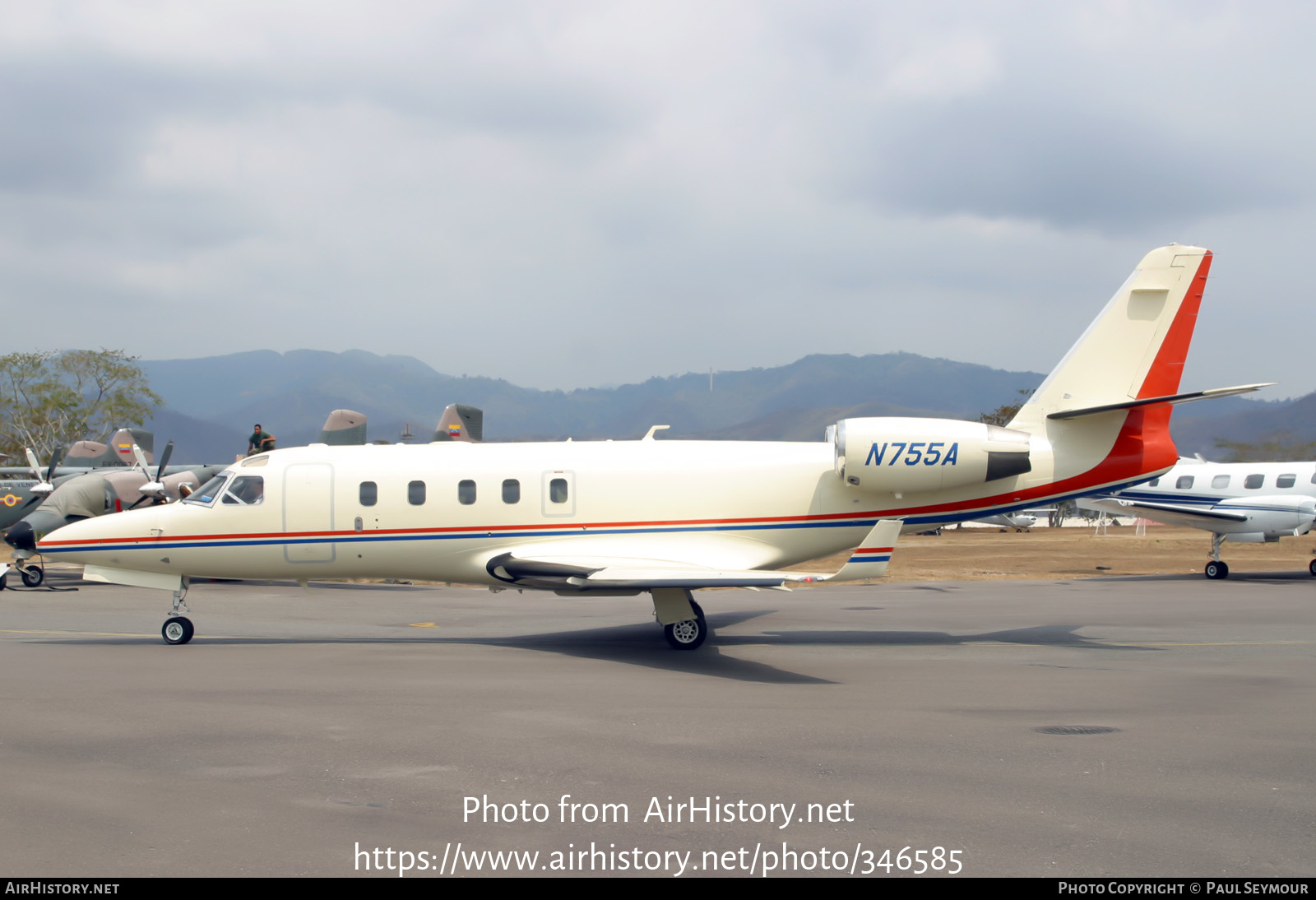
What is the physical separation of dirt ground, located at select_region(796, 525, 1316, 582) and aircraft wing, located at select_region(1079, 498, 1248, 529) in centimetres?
193

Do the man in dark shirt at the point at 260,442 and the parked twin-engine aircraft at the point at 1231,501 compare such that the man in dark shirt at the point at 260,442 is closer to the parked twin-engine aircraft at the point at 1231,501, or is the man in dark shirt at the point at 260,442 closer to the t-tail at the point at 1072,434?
the t-tail at the point at 1072,434

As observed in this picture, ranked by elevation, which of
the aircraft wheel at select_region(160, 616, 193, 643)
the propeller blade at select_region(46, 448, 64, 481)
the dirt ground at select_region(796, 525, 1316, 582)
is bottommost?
the dirt ground at select_region(796, 525, 1316, 582)

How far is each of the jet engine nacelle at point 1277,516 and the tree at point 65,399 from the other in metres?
81.9

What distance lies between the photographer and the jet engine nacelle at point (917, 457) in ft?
48.0

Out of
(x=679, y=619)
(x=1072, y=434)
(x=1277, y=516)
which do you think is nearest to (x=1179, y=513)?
(x=1277, y=516)

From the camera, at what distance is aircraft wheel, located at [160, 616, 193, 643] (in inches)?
588

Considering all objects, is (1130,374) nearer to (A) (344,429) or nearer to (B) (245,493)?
(B) (245,493)

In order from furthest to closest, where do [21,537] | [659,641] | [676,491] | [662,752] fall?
[21,537], [659,641], [676,491], [662,752]

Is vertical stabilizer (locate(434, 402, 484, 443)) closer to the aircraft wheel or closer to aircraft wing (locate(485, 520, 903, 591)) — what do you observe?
the aircraft wheel

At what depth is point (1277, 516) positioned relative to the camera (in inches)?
1118

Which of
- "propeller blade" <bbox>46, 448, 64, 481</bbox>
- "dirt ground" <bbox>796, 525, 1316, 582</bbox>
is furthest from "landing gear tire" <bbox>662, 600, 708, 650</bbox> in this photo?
"propeller blade" <bbox>46, 448, 64, 481</bbox>

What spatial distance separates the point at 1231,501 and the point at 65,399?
87917 mm

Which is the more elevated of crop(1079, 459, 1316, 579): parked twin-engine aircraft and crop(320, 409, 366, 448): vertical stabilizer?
crop(320, 409, 366, 448): vertical stabilizer

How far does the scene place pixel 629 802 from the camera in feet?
22.6
